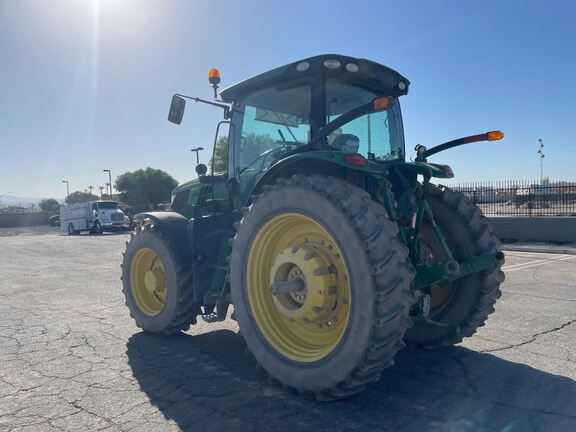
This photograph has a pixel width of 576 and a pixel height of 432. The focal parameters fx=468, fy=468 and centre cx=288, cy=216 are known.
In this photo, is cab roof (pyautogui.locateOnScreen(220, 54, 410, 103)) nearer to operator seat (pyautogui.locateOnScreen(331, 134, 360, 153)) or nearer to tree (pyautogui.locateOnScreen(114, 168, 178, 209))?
operator seat (pyautogui.locateOnScreen(331, 134, 360, 153))

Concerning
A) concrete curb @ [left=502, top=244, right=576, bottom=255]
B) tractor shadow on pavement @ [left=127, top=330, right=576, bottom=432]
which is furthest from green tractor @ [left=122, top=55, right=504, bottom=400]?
concrete curb @ [left=502, top=244, right=576, bottom=255]

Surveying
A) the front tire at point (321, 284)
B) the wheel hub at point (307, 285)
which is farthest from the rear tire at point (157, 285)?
the wheel hub at point (307, 285)

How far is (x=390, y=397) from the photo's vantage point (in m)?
3.30

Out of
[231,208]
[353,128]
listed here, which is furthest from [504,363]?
[231,208]

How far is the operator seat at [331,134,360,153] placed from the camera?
13.7 feet

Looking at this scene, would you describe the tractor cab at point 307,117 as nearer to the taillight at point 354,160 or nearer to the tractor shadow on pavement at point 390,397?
the taillight at point 354,160

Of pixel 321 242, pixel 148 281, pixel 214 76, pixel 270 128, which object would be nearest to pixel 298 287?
pixel 321 242

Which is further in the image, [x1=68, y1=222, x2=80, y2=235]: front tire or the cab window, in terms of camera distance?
[x1=68, y1=222, x2=80, y2=235]: front tire

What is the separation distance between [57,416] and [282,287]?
1750 mm

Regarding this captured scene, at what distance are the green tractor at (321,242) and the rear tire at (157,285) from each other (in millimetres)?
16

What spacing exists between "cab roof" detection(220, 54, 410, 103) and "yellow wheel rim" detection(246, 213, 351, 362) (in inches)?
50.8

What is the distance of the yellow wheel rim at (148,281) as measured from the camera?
17.0 ft

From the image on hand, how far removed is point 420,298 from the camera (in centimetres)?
352

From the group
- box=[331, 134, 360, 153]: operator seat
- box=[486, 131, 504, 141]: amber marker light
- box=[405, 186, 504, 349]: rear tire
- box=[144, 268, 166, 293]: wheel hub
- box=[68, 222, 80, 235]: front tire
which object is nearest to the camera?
box=[486, 131, 504, 141]: amber marker light
